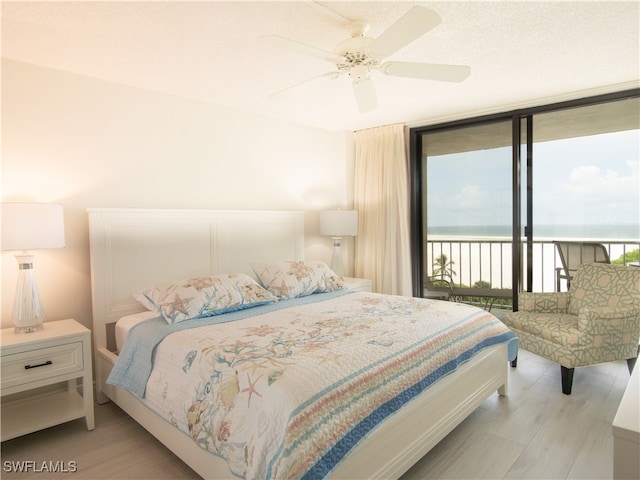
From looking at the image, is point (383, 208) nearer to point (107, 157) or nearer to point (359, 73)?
point (359, 73)

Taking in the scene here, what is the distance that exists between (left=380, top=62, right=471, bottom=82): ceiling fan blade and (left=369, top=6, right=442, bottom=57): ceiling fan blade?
15 cm

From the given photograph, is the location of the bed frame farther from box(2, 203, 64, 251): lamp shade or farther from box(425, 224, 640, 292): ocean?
box(425, 224, 640, 292): ocean

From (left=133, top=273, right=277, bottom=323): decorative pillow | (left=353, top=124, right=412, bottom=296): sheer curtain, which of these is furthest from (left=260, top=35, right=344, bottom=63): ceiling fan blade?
(left=353, top=124, right=412, bottom=296): sheer curtain

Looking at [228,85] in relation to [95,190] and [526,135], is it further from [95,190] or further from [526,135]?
[526,135]

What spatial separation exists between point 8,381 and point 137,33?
2005 millimetres

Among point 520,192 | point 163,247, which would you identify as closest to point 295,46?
point 163,247

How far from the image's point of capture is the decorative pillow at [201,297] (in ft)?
8.20

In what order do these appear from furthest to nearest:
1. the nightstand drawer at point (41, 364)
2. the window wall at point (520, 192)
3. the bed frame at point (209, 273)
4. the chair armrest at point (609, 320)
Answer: the window wall at point (520, 192), the chair armrest at point (609, 320), the nightstand drawer at point (41, 364), the bed frame at point (209, 273)

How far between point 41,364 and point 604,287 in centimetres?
393

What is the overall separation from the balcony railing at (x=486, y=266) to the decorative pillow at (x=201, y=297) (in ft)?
7.66

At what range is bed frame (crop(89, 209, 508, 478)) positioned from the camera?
1777 millimetres

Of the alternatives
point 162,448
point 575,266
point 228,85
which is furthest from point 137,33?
point 575,266

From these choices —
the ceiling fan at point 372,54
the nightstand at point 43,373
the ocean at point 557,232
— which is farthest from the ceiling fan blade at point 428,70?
the nightstand at point 43,373

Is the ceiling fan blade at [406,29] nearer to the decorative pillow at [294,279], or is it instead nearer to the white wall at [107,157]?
the decorative pillow at [294,279]
